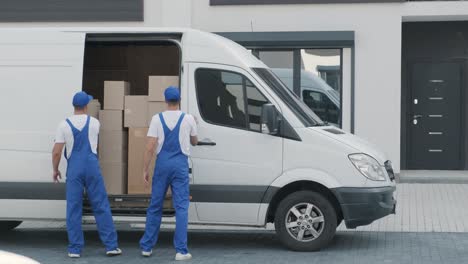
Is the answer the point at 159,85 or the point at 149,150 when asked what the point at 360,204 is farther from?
the point at 159,85

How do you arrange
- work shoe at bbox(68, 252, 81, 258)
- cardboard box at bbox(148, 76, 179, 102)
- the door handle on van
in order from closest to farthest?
1. work shoe at bbox(68, 252, 81, 258)
2. the door handle on van
3. cardboard box at bbox(148, 76, 179, 102)

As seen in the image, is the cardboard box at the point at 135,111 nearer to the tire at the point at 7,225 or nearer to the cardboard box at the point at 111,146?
the cardboard box at the point at 111,146

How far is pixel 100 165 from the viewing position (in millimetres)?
10703

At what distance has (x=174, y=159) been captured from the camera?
9578 mm

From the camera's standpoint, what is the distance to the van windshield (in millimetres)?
10164

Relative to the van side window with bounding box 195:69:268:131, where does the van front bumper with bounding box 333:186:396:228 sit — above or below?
below

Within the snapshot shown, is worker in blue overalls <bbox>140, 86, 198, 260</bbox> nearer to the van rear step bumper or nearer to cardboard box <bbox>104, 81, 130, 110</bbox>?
the van rear step bumper

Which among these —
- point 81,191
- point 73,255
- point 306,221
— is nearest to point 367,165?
point 306,221

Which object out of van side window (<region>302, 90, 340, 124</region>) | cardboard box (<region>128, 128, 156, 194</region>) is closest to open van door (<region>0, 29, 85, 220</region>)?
cardboard box (<region>128, 128, 156, 194</region>)

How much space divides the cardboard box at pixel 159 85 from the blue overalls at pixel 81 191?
1.07 m

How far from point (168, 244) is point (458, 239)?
11.3ft

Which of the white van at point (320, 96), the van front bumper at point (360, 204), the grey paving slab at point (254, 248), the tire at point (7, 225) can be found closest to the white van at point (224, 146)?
the van front bumper at point (360, 204)

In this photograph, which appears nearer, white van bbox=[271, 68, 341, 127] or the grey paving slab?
the grey paving slab

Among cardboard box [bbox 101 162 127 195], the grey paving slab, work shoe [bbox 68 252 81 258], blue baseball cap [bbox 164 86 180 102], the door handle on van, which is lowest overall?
the grey paving slab
